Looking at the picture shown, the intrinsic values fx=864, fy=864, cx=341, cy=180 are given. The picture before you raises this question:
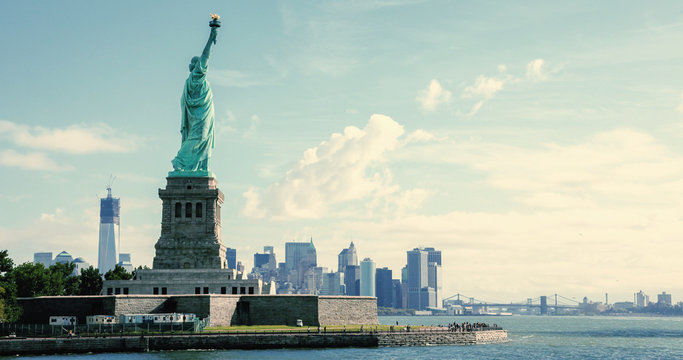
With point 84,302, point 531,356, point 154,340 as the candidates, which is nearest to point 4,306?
point 84,302

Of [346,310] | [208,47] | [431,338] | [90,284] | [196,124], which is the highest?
[208,47]

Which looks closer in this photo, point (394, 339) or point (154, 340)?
point (154, 340)

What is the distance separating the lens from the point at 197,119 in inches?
4205

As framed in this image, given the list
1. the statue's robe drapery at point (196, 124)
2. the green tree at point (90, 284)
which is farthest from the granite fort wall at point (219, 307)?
the green tree at point (90, 284)

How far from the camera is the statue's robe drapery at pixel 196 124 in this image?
106188mm

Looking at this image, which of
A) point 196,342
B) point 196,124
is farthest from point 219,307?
point 196,124

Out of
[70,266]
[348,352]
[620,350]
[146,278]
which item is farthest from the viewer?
[70,266]

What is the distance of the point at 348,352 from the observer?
271ft

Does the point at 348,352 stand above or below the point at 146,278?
below

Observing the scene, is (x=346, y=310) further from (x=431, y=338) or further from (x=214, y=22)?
(x=214, y=22)

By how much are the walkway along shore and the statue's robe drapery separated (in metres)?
27.4

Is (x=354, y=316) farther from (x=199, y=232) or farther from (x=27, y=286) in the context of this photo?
(x=27, y=286)

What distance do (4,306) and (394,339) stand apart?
4287cm

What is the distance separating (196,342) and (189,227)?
2159cm
